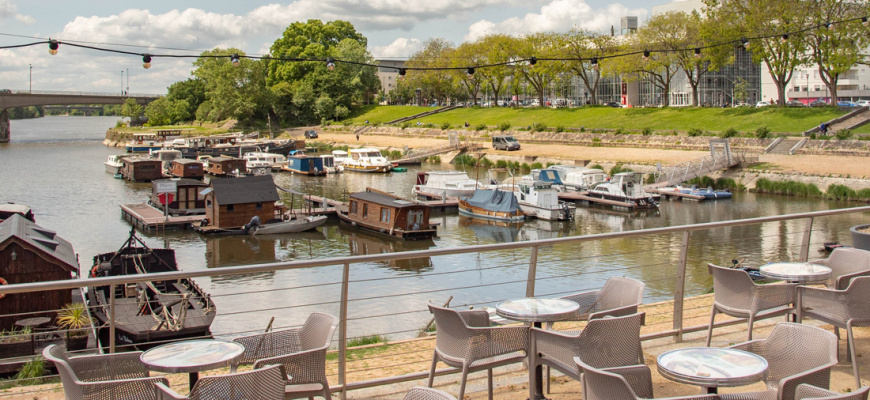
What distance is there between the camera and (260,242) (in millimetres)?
29703

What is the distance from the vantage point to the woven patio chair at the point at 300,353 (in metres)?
4.39

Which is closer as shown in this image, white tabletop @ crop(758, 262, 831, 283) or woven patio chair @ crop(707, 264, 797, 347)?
woven patio chair @ crop(707, 264, 797, 347)

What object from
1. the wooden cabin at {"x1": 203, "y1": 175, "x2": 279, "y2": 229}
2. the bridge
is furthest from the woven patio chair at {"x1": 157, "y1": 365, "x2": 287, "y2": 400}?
the bridge

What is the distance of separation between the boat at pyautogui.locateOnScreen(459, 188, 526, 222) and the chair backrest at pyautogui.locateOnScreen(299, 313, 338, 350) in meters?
29.4

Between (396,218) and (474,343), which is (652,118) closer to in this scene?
(396,218)

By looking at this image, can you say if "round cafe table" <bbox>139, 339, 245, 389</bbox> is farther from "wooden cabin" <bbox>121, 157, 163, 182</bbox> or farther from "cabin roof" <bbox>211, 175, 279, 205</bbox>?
"wooden cabin" <bbox>121, 157, 163, 182</bbox>

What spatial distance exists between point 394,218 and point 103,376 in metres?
26.2

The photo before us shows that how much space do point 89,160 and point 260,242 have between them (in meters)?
45.3

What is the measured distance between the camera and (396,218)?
30.2 m

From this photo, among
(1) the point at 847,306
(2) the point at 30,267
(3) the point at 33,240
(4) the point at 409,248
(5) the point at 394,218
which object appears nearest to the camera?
(1) the point at 847,306

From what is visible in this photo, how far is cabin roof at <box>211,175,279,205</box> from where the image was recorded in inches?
1241

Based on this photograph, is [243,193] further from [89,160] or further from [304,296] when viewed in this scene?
[89,160]

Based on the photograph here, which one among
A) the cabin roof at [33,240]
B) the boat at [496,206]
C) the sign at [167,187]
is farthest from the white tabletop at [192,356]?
the sign at [167,187]

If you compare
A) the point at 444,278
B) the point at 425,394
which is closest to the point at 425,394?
the point at 425,394
